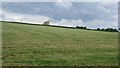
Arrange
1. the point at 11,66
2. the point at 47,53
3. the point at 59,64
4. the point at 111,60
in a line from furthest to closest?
the point at 47,53 → the point at 111,60 → the point at 59,64 → the point at 11,66

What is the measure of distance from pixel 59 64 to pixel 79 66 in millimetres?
1756

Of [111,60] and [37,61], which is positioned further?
[111,60]

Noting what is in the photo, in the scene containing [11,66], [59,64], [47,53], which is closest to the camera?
[11,66]

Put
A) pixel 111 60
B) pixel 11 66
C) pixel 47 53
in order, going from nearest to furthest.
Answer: pixel 11 66, pixel 111 60, pixel 47 53

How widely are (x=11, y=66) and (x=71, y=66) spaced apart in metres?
4.06

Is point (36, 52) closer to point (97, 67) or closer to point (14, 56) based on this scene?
point (14, 56)

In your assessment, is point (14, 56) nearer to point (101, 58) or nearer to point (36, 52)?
point (36, 52)

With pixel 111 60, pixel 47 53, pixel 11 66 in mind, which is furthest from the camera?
pixel 47 53

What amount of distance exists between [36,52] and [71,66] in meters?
7.94

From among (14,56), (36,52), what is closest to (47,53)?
(36,52)

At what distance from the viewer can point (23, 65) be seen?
18578mm

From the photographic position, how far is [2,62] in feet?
64.6

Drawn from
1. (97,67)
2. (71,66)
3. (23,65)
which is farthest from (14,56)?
(97,67)

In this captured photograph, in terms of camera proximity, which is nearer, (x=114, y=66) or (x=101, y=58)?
(x=114, y=66)
